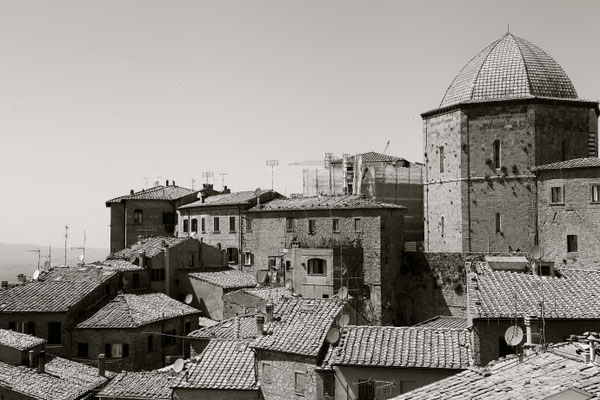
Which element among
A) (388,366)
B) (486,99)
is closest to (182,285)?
(486,99)

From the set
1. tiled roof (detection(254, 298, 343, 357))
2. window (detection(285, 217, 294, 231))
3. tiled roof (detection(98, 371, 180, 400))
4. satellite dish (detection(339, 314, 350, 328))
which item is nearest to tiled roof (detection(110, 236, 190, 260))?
window (detection(285, 217, 294, 231))

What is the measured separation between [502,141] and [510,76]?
4.20 m

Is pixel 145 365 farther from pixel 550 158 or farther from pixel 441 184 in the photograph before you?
pixel 550 158

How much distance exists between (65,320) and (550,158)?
1105 inches

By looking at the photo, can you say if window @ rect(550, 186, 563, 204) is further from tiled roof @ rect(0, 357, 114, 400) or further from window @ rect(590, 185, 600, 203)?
tiled roof @ rect(0, 357, 114, 400)

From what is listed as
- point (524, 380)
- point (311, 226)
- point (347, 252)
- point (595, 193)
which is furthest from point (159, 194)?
point (524, 380)

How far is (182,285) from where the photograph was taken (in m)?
44.2

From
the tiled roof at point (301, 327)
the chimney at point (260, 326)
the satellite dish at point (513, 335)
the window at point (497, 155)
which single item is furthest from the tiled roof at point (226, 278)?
the satellite dish at point (513, 335)

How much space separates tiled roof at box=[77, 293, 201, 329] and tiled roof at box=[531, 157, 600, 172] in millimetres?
21057

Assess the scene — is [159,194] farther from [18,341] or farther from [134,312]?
[18,341]

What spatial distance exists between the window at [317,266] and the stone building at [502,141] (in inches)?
307

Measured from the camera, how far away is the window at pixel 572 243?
35688 millimetres

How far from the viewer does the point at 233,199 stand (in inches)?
2073

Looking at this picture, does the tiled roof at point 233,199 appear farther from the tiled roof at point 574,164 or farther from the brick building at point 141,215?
the tiled roof at point 574,164
